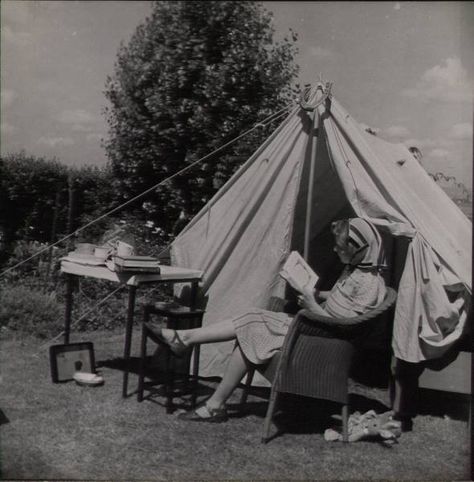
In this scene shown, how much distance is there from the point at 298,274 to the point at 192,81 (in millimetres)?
1541

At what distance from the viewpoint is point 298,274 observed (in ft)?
12.5

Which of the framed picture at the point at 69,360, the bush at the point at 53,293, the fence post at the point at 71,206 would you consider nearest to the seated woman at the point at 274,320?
the framed picture at the point at 69,360

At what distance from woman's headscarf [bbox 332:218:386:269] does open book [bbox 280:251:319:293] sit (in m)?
0.28

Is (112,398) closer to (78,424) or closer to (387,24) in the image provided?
(78,424)

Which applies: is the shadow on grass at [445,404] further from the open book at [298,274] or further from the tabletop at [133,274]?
the tabletop at [133,274]

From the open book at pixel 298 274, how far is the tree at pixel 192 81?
115cm

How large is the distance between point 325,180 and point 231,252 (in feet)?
3.51

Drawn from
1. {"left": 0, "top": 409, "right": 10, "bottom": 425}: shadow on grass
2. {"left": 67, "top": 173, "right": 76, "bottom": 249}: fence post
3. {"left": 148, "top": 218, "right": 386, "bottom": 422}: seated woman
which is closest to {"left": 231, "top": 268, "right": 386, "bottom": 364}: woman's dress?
{"left": 148, "top": 218, "right": 386, "bottom": 422}: seated woman

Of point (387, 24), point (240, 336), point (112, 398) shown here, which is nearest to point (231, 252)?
point (240, 336)

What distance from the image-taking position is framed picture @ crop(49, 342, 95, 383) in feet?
13.3

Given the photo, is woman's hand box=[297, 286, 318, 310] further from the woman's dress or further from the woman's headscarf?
the woman's headscarf

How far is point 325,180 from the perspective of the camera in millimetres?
4906

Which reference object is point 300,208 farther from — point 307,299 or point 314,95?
point 307,299

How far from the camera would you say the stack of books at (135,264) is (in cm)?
368
